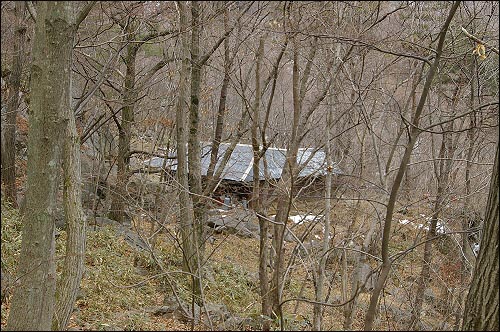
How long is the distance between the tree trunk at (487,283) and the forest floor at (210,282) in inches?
63.8

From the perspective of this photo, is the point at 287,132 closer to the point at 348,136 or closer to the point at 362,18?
the point at 348,136

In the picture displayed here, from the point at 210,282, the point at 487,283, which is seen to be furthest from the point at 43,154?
the point at 210,282

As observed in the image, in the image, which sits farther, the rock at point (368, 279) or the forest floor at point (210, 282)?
the forest floor at point (210, 282)

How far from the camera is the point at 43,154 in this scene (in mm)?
2840

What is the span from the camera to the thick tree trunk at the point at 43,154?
2758 mm

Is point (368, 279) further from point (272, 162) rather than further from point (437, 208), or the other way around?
point (272, 162)

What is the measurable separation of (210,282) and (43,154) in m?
7.16

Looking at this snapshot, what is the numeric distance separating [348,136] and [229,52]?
129 inches

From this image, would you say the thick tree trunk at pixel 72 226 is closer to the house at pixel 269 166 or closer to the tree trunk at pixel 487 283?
the house at pixel 269 166

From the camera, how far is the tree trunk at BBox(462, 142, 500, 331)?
2.67 meters

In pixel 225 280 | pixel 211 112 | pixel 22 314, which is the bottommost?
pixel 225 280

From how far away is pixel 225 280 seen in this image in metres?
10.3

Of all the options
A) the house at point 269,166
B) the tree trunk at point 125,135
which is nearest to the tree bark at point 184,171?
the house at point 269,166

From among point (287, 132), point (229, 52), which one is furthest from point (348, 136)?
point (229, 52)
